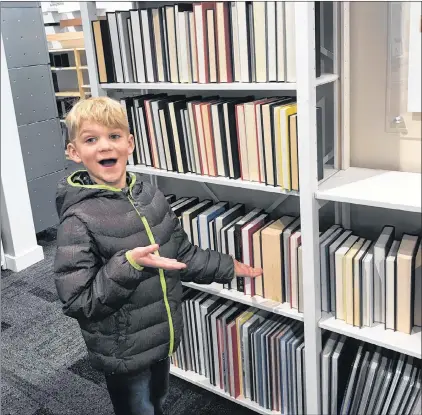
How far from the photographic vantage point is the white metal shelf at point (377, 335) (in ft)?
4.12

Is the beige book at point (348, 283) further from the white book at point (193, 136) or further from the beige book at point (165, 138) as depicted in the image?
the beige book at point (165, 138)

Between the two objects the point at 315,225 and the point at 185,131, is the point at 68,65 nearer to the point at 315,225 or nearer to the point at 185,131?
the point at 185,131

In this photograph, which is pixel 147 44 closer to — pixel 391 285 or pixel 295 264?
pixel 295 264

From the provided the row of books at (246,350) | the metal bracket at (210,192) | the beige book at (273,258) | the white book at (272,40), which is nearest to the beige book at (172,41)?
the white book at (272,40)

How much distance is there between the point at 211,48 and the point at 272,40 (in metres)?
0.21

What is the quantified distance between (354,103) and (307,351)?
2.41ft

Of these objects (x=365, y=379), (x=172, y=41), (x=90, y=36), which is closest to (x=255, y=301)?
(x=365, y=379)

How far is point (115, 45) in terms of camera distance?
5.59 feet

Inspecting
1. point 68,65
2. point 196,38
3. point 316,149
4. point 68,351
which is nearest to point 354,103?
point 316,149

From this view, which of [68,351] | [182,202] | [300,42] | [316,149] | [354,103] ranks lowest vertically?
[68,351]

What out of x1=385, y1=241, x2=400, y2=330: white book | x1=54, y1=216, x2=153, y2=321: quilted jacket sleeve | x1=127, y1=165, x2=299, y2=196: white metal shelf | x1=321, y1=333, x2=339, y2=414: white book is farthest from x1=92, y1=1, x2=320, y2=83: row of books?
x1=321, y1=333, x2=339, y2=414: white book

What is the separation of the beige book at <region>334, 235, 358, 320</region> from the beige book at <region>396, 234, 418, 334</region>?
0.16 m

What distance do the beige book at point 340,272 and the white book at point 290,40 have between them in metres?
0.49

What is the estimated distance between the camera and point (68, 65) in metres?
5.41
